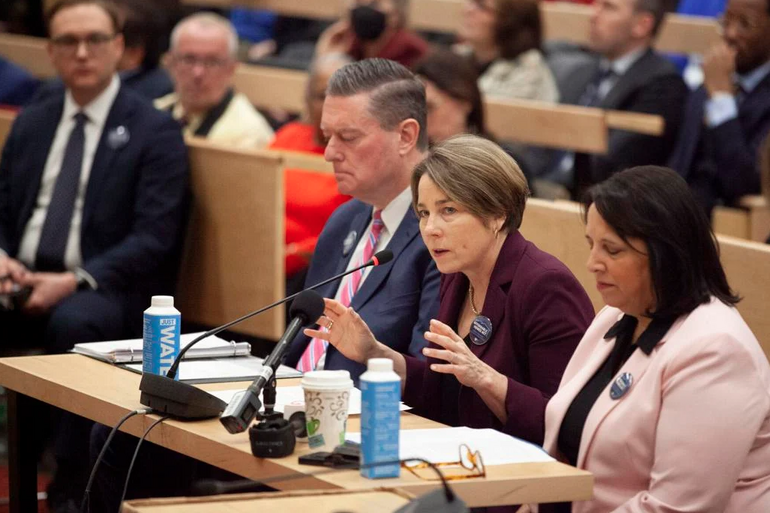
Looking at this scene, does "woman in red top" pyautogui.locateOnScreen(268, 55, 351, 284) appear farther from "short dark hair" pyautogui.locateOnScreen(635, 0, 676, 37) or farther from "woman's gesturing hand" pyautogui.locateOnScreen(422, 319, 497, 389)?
"woman's gesturing hand" pyautogui.locateOnScreen(422, 319, 497, 389)

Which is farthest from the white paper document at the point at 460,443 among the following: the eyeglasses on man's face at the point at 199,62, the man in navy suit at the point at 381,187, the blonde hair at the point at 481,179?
the eyeglasses on man's face at the point at 199,62

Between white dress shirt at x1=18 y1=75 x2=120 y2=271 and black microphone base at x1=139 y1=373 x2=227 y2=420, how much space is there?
2.41 meters

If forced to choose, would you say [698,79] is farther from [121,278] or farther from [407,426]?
[407,426]

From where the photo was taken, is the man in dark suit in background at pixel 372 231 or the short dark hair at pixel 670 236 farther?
the man in dark suit in background at pixel 372 231

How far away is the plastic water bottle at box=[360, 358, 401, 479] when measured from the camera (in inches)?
89.7

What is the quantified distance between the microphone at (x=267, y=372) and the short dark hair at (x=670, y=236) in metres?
0.66

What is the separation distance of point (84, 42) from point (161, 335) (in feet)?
8.38

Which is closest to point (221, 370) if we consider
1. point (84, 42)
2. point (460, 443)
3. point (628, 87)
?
point (460, 443)

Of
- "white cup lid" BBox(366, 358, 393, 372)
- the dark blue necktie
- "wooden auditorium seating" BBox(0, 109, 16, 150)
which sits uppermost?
"white cup lid" BBox(366, 358, 393, 372)

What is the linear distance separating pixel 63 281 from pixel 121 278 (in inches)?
8.8

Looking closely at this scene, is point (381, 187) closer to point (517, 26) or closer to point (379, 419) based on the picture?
point (379, 419)

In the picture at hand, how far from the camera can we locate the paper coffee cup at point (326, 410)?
2.46m

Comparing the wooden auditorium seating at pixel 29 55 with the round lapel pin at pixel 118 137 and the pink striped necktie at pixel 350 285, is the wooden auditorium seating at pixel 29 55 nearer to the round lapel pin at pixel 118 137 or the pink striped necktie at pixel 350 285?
the round lapel pin at pixel 118 137

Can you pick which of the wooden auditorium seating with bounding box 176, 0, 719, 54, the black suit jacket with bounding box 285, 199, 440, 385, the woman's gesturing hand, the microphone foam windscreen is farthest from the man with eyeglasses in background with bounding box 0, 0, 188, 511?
the wooden auditorium seating with bounding box 176, 0, 719, 54
